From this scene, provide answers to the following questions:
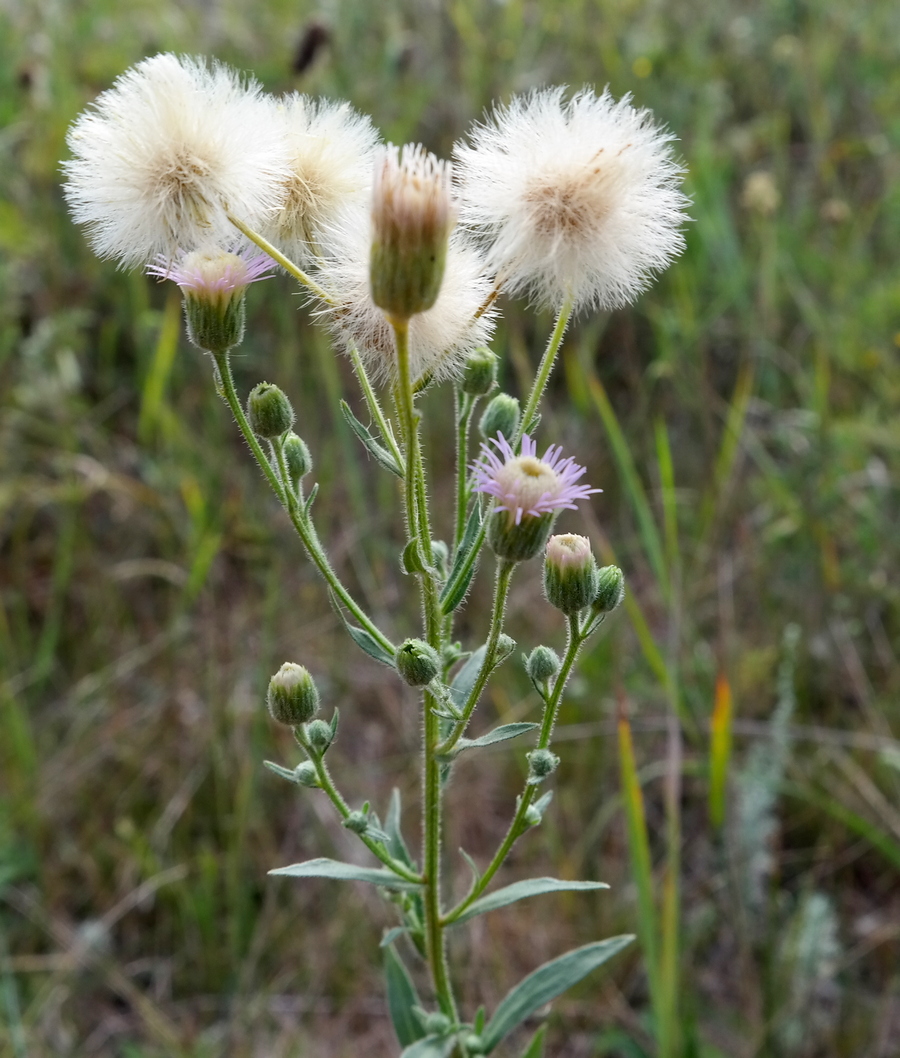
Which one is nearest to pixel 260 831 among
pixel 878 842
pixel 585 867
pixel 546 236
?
pixel 585 867

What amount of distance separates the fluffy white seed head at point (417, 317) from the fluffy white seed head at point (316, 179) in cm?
10

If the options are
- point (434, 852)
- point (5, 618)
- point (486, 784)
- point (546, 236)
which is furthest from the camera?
point (5, 618)

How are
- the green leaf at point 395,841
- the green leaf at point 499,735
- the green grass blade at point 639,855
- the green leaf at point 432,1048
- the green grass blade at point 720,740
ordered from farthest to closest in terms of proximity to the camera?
the green grass blade at point 720,740 < the green grass blade at point 639,855 < the green leaf at point 395,841 < the green leaf at point 432,1048 < the green leaf at point 499,735

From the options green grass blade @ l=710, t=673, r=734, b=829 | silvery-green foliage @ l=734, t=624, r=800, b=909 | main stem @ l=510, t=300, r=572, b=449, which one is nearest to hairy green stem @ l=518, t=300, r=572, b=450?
main stem @ l=510, t=300, r=572, b=449

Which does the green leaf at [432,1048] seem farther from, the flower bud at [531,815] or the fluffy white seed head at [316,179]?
the fluffy white seed head at [316,179]

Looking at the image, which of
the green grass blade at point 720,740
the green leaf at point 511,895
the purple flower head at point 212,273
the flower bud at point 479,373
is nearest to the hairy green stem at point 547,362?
the flower bud at point 479,373

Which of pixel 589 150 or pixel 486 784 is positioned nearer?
pixel 589 150

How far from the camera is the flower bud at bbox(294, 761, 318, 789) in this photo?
164cm

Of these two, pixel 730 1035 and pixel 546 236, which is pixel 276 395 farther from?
pixel 730 1035

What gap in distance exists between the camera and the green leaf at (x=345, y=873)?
5.21ft

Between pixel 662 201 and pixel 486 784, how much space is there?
91.3 inches

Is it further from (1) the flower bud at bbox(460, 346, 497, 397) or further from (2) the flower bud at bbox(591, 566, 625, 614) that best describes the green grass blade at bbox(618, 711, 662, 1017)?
(1) the flower bud at bbox(460, 346, 497, 397)

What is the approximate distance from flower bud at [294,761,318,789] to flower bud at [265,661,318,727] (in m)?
0.08

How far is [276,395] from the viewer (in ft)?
5.14
